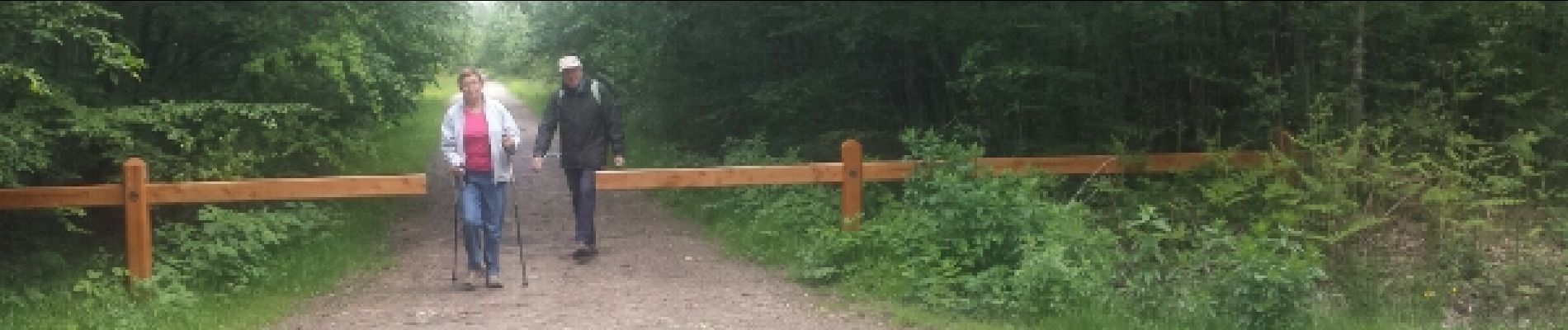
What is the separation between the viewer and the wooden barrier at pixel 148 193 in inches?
297

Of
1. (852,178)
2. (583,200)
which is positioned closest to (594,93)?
(583,200)

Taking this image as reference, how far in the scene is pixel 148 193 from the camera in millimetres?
7629

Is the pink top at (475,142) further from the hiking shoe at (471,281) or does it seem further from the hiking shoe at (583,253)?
the hiking shoe at (583,253)

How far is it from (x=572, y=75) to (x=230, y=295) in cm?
239

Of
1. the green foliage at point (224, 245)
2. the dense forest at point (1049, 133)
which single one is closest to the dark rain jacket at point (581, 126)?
the dense forest at point (1049, 133)

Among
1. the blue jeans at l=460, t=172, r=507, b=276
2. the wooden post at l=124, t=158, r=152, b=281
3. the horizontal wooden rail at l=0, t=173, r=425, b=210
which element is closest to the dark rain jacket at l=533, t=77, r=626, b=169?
the blue jeans at l=460, t=172, r=507, b=276

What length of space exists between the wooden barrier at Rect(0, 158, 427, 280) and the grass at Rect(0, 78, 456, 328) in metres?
0.36

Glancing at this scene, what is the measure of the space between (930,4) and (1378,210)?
4037 millimetres

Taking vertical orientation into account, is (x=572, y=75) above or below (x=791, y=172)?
above

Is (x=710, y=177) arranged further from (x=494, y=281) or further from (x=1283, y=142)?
(x=1283, y=142)

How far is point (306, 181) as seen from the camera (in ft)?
25.8

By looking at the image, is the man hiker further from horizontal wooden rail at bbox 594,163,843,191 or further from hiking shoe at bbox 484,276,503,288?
hiking shoe at bbox 484,276,503,288

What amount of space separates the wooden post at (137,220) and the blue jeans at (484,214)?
176cm

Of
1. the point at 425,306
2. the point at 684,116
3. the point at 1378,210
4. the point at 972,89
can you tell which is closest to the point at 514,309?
the point at 425,306
